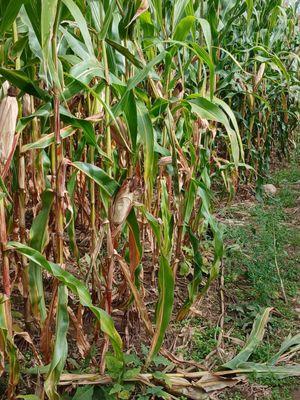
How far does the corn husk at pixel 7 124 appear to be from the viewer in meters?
1.20

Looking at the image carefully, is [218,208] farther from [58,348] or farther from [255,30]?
[58,348]

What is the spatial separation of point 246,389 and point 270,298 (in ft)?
2.26

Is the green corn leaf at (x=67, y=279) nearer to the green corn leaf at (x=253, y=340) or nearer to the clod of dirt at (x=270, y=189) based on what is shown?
the green corn leaf at (x=253, y=340)

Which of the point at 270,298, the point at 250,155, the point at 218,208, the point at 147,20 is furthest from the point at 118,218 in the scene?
the point at 250,155

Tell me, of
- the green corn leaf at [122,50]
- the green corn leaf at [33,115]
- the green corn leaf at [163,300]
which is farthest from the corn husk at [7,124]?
the green corn leaf at [163,300]

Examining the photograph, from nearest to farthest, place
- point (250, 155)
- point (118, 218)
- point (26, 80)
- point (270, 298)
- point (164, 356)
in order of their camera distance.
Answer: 1. point (26, 80)
2. point (118, 218)
3. point (164, 356)
4. point (270, 298)
5. point (250, 155)

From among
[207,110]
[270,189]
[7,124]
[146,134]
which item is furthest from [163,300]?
[270,189]

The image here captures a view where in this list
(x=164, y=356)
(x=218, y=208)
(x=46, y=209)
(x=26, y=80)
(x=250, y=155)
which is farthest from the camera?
(x=250, y=155)

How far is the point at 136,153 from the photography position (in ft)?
5.04

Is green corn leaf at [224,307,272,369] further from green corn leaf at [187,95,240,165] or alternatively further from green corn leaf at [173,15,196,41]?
green corn leaf at [173,15,196,41]

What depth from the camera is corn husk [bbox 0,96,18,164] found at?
1203 mm

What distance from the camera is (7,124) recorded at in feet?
3.94

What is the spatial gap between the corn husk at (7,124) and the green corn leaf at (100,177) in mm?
241

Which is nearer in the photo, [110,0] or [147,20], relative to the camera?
[110,0]
